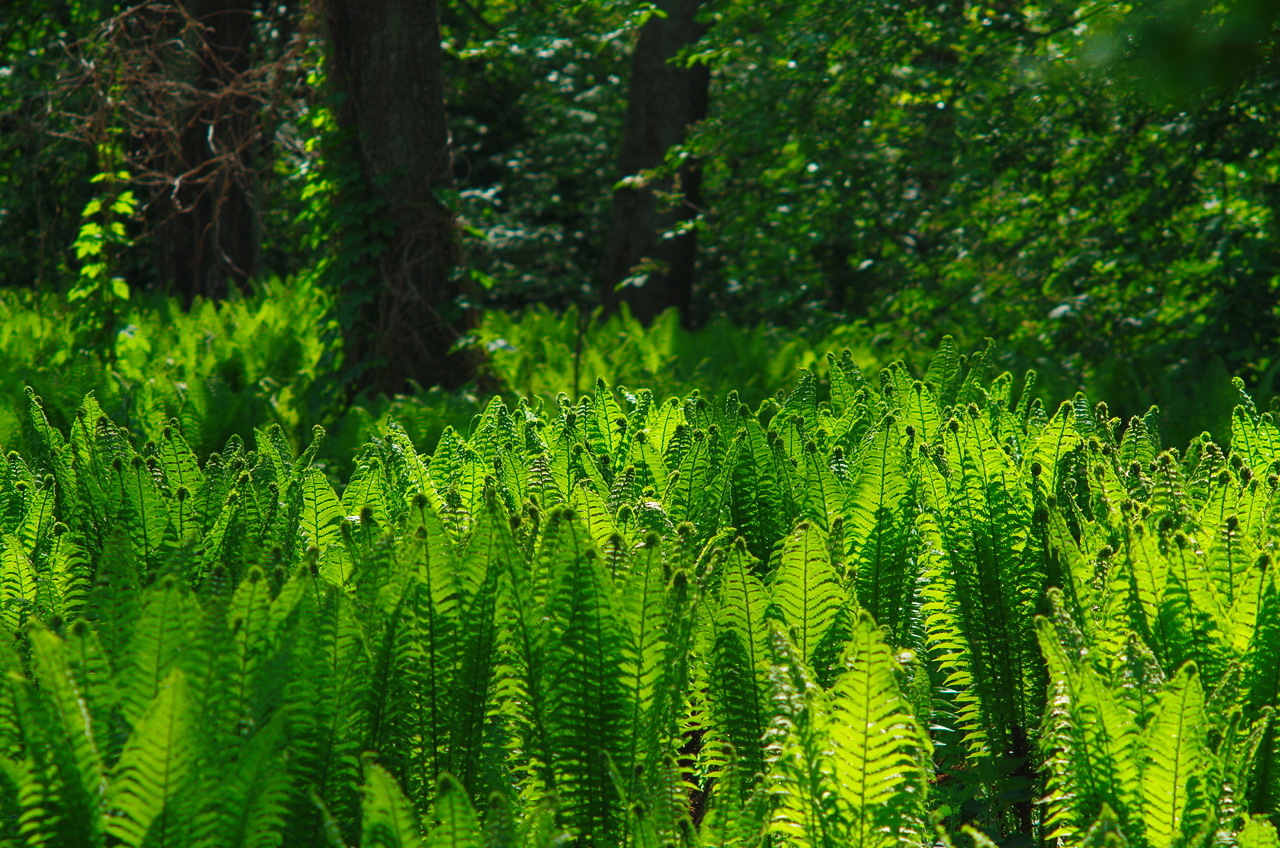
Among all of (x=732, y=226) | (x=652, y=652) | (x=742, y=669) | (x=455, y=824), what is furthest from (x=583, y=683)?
(x=732, y=226)

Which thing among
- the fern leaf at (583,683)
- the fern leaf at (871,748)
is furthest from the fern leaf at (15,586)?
the fern leaf at (871,748)

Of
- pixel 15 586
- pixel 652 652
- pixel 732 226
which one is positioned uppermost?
pixel 732 226

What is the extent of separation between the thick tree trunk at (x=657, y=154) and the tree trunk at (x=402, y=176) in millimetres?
4621

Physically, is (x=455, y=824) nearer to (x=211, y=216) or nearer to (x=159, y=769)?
(x=159, y=769)

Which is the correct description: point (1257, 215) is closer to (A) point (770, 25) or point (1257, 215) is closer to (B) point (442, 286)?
(A) point (770, 25)

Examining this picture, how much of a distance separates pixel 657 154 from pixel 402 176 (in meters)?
5.32

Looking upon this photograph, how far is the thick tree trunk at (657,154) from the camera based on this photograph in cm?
1087

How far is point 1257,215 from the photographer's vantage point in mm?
6113

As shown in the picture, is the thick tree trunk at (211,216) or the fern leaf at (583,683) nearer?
the fern leaf at (583,683)

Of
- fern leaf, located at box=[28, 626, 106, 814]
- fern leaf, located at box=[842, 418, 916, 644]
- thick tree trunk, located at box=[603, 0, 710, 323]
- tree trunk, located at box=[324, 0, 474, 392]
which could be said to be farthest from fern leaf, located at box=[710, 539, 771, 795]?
thick tree trunk, located at box=[603, 0, 710, 323]

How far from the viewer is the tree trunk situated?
6.00 meters

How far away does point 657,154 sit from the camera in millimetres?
10969

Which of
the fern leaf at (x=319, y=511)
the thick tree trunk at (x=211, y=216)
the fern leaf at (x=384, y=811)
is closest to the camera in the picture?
the fern leaf at (x=384, y=811)

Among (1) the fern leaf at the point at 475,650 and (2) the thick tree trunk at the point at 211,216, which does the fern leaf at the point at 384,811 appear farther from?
(2) the thick tree trunk at the point at 211,216
